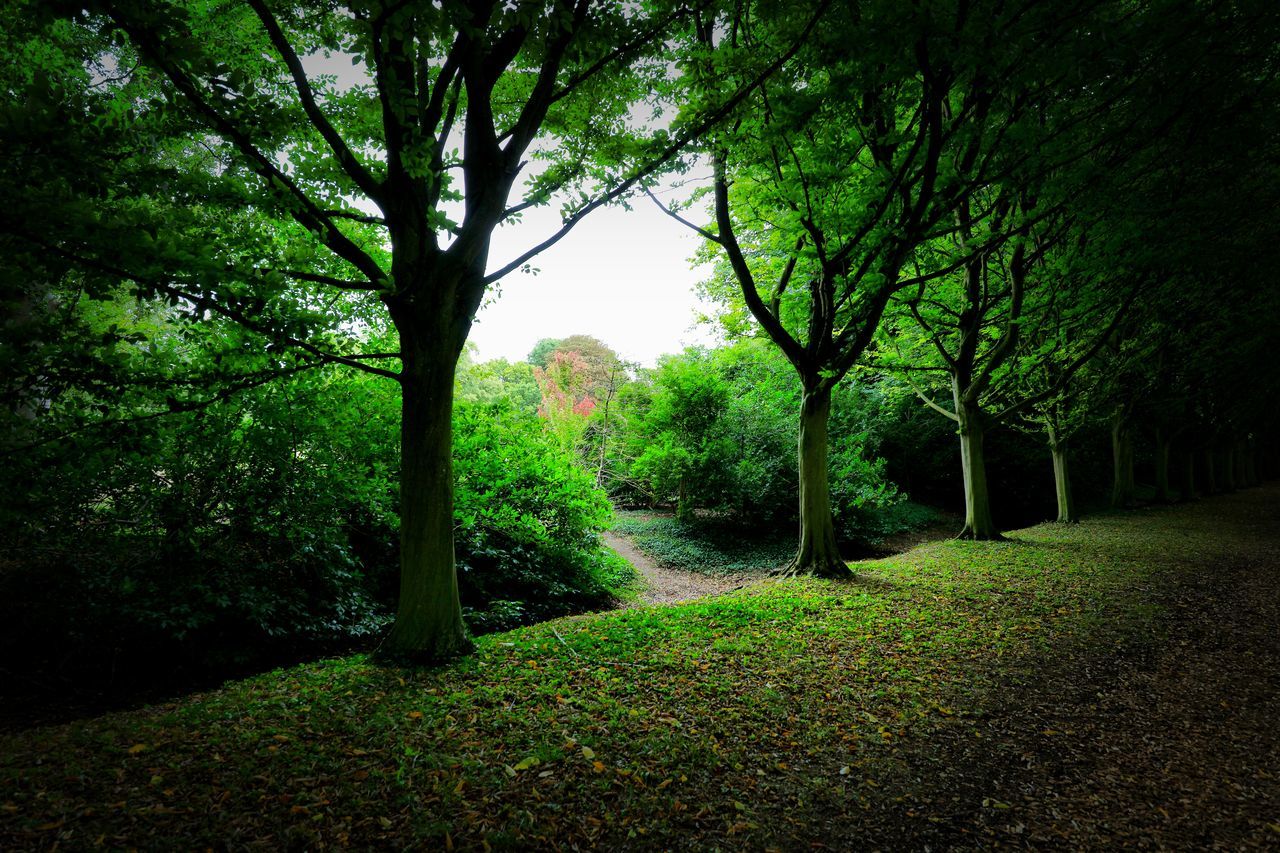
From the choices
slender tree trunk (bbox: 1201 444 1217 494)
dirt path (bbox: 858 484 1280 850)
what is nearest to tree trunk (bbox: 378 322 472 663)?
dirt path (bbox: 858 484 1280 850)

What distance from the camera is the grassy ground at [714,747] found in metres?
2.61

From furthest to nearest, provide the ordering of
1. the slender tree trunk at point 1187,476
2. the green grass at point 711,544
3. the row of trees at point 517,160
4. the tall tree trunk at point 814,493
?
the slender tree trunk at point 1187,476 → the green grass at point 711,544 → the tall tree trunk at point 814,493 → the row of trees at point 517,160

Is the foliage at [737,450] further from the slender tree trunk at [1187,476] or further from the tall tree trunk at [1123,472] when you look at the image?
the slender tree trunk at [1187,476]

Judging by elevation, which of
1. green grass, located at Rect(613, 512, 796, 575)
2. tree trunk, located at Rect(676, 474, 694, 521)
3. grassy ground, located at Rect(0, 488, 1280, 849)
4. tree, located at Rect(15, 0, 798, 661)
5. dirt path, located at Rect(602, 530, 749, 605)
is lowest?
dirt path, located at Rect(602, 530, 749, 605)

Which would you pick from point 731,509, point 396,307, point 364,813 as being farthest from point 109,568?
point 731,509

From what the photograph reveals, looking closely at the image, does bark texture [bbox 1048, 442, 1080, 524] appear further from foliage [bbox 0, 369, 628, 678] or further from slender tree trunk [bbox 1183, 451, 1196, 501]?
foliage [bbox 0, 369, 628, 678]

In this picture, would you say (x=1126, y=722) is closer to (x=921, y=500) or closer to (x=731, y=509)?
(x=731, y=509)

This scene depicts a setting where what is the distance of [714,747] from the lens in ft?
10.9

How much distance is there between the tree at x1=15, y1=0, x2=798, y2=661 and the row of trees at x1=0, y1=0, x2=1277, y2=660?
0.03m

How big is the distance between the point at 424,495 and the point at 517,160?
10.6 feet

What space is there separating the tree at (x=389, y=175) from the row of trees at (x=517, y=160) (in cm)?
3

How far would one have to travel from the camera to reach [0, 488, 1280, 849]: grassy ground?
2.61 meters

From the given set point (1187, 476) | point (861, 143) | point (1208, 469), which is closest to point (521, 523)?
point (861, 143)

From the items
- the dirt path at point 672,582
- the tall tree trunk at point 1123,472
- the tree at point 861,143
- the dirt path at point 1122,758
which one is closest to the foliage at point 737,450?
the dirt path at point 672,582
